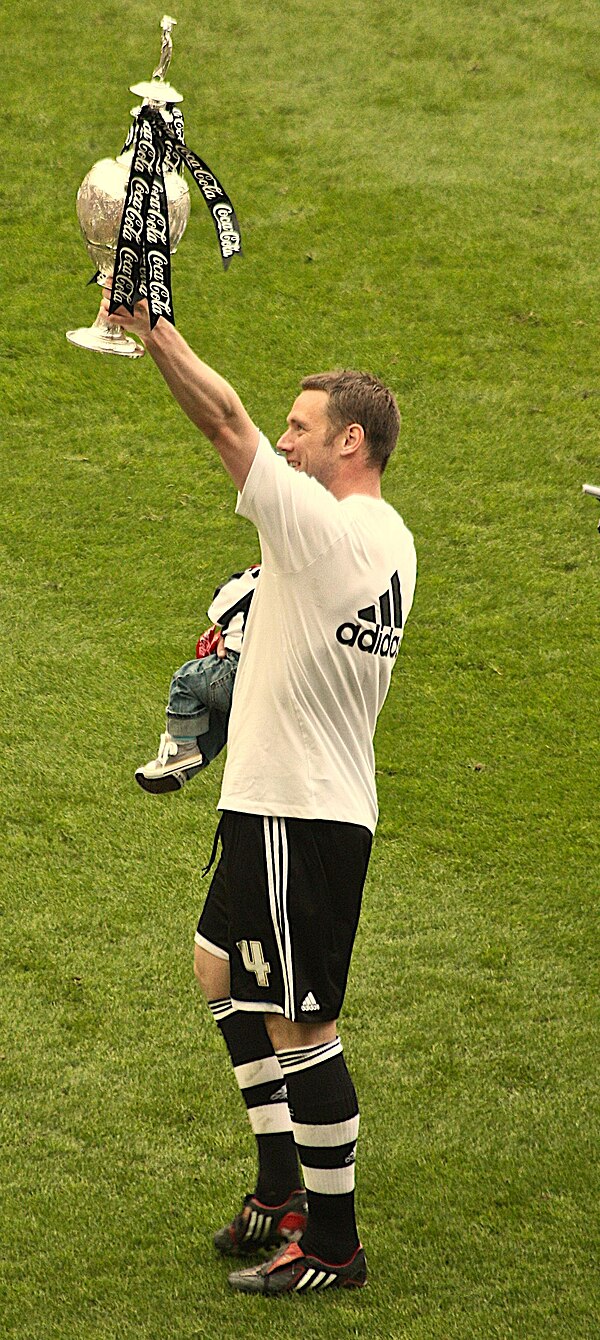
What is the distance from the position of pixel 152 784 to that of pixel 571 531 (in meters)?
3.95

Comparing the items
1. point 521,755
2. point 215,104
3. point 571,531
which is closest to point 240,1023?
point 521,755

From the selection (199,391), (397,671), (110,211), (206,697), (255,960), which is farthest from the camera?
(397,671)

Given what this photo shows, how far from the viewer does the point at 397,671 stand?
226 inches

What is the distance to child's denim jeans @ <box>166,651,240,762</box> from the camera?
2.97m

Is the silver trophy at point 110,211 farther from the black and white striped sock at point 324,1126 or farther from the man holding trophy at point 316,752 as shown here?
the black and white striped sock at point 324,1126

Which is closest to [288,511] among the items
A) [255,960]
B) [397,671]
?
[255,960]

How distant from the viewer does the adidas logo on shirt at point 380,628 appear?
266 centimetres

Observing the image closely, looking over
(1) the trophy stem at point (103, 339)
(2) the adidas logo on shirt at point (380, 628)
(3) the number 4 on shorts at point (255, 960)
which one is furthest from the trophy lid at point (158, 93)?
(3) the number 4 on shorts at point (255, 960)

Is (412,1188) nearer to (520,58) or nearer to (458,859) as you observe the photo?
(458,859)

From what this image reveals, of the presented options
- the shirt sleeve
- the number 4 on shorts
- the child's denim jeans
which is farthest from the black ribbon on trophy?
the number 4 on shorts

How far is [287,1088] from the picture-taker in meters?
2.85

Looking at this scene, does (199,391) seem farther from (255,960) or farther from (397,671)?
(397,671)

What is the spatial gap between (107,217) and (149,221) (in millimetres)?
126

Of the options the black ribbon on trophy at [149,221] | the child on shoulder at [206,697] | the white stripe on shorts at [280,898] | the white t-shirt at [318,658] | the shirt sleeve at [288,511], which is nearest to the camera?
the black ribbon on trophy at [149,221]
